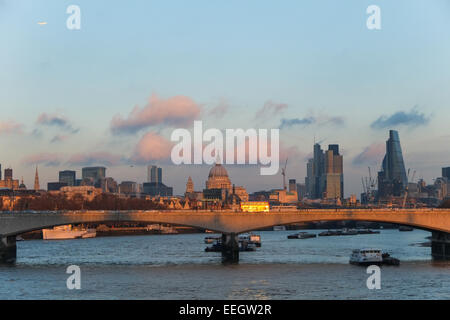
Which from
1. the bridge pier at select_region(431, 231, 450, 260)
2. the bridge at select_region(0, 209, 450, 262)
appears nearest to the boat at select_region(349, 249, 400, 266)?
the bridge at select_region(0, 209, 450, 262)

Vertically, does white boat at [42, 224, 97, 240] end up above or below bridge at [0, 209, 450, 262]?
below

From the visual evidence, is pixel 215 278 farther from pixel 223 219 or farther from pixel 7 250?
pixel 7 250

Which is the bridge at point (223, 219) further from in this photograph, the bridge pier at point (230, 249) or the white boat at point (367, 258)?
the white boat at point (367, 258)

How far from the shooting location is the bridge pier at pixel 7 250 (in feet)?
247

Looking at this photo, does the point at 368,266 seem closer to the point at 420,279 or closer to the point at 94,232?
the point at 420,279

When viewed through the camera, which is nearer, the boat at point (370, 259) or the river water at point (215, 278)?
the river water at point (215, 278)

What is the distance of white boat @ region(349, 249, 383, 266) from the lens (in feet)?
225

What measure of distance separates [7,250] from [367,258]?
38.3 metres

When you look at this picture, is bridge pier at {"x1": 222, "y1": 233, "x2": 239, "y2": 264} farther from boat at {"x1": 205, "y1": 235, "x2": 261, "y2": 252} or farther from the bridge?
boat at {"x1": 205, "y1": 235, "x2": 261, "y2": 252}

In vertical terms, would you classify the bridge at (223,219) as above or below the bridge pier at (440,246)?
above

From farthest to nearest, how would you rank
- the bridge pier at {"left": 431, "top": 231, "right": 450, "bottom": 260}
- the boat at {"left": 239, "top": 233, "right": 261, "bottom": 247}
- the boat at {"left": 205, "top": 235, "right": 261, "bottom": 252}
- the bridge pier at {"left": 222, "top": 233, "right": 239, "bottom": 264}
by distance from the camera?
the boat at {"left": 239, "top": 233, "right": 261, "bottom": 247}
the boat at {"left": 205, "top": 235, "right": 261, "bottom": 252}
the bridge pier at {"left": 431, "top": 231, "right": 450, "bottom": 260}
the bridge pier at {"left": 222, "top": 233, "right": 239, "bottom": 264}

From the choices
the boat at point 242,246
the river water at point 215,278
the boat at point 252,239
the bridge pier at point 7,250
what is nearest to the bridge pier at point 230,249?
the river water at point 215,278

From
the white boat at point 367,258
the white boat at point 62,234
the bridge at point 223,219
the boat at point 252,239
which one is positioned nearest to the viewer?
the white boat at point 367,258

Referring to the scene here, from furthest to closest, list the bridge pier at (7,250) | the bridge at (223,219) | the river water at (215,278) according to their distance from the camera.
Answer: the bridge at (223,219), the bridge pier at (7,250), the river water at (215,278)
